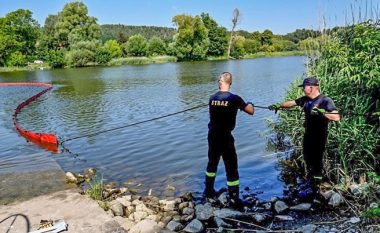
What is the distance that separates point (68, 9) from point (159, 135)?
244 ft

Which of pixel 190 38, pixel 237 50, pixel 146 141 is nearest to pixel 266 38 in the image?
pixel 237 50

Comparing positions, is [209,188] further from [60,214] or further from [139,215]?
[60,214]

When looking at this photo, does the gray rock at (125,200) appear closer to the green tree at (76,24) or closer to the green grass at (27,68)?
the green grass at (27,68)

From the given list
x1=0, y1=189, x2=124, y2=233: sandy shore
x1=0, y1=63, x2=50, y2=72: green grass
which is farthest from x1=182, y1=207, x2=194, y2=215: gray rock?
x1=0, y1=63, x2=50, y2=72: green grass

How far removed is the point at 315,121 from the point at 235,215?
83.7 inches

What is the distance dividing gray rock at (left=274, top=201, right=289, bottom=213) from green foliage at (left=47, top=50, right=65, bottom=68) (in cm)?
7489

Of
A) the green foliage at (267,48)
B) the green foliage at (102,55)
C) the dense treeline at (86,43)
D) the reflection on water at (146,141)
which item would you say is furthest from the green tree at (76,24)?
the reflection on water at (146,141)

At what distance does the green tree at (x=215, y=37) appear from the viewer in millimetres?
97463

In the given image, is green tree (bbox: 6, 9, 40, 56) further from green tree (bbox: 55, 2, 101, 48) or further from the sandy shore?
the sandy shore

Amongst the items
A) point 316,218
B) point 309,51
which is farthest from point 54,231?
point 309,51

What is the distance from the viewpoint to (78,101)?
2545 centimetres

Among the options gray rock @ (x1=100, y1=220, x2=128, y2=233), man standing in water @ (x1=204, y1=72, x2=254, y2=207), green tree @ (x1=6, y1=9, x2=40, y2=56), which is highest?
green tree @ (x1=6, y1=9, x2=40, y2=56)

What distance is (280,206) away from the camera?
22.6 feet

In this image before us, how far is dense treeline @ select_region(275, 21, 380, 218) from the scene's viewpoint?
7.39 m
